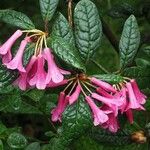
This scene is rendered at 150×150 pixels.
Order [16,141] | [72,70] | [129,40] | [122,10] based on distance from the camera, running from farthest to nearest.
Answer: [122,10]
[16,141]
[129,40]
[72,70]

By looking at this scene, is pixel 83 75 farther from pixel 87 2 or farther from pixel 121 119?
pixel 121 119

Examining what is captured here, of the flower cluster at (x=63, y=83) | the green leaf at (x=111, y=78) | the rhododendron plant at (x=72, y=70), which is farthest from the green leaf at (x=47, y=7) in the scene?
the green leaf at (x=111, y=78)

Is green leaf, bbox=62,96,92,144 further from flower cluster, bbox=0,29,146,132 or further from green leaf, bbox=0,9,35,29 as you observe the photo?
green leaf, bbox=0,9,35,29

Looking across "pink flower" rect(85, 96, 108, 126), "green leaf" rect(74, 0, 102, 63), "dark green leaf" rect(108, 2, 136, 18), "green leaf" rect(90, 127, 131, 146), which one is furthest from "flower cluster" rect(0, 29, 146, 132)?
"dark green leaf" rect(108, 2, 136, 18)

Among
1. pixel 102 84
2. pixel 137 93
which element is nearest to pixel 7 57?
pixel 102 84

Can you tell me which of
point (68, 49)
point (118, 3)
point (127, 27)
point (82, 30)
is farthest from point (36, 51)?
point (118, 3)

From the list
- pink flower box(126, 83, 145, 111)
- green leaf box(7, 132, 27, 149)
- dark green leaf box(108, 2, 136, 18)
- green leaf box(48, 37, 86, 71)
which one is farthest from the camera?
dark green leaf box(108, 2, 136, 18)

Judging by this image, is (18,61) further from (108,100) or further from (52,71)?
(108,100)

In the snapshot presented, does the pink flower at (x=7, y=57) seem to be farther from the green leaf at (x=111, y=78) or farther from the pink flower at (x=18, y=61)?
the green leaf at (x=111, y=78)
